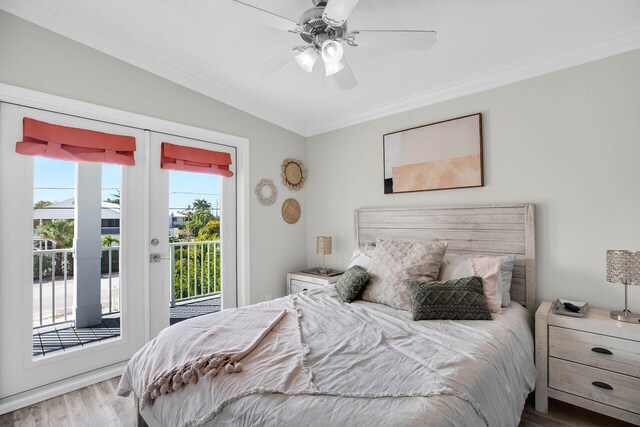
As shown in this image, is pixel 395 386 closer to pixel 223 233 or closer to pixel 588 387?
pixel 588 387

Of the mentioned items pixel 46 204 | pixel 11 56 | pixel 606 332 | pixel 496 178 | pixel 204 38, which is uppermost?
pixel 204 38

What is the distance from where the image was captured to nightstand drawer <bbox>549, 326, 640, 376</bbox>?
1.79 m

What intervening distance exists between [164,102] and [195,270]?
174 centimetres

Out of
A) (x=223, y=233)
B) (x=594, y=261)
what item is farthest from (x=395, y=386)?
(x=223, y=233)

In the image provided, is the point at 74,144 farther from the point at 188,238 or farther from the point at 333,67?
the point at 333,67

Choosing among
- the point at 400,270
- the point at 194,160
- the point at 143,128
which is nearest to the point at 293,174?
the point at 194,160

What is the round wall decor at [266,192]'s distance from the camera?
359 centimetres

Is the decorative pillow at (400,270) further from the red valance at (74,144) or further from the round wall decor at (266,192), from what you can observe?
the red valance at (74,144)

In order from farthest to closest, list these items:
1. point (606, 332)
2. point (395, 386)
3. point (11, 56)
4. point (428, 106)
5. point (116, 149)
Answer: point (428, 106), point (116, 149), point (11, 56), point (606, 332), point (395, 386)

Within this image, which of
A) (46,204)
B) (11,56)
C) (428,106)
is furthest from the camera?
(428,106)

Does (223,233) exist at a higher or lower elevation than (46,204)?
lower

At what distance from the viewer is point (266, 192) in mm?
3666

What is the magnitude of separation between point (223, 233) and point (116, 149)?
1.25 meters

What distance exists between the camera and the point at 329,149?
387 centimetres
